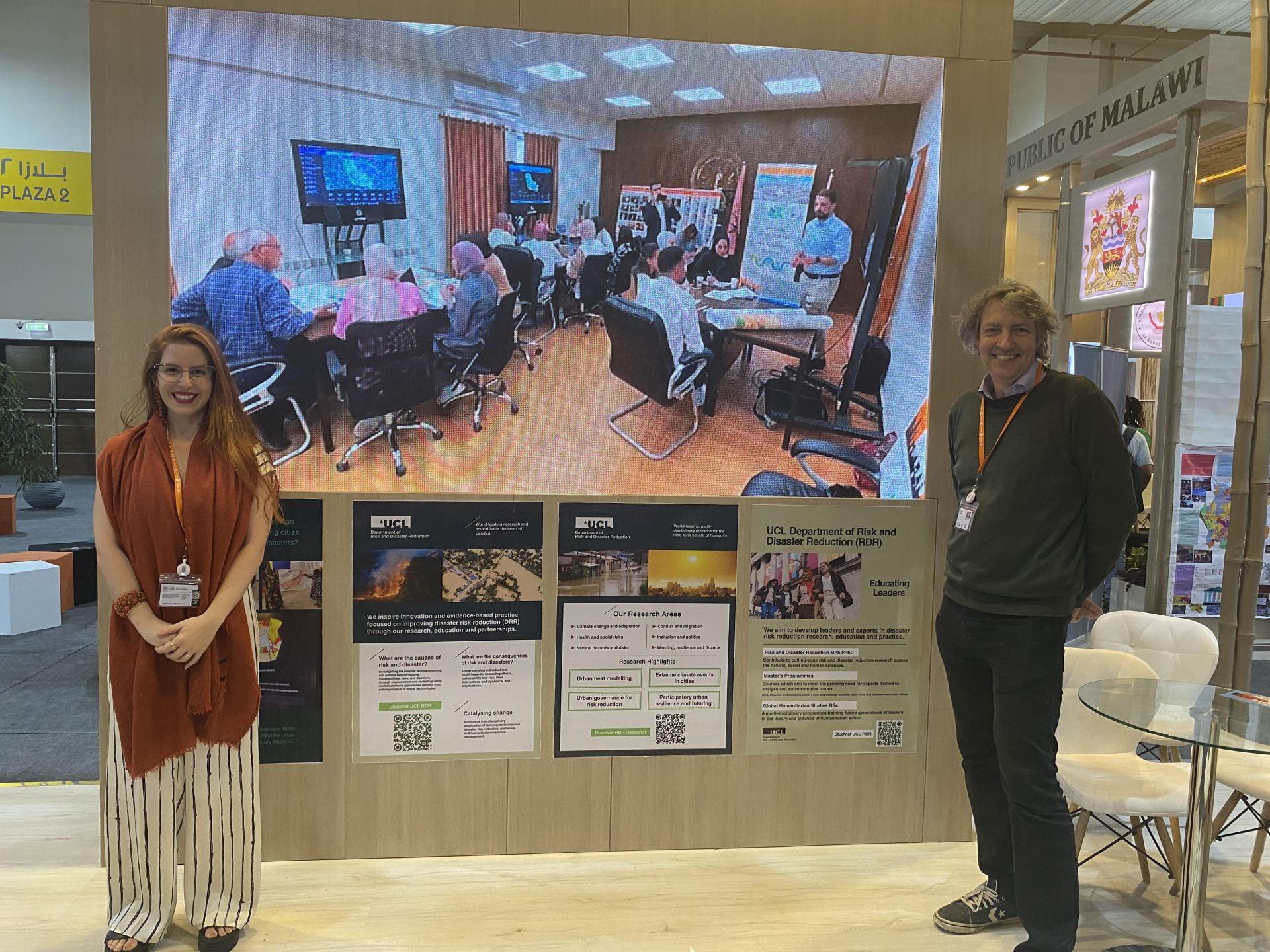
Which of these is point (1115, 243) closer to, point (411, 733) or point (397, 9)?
point (397, 9)

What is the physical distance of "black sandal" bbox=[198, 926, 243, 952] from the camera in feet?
7.21

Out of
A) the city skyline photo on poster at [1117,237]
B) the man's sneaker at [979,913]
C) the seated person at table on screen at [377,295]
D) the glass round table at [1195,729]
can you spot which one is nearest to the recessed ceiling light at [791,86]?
the seated person at table on screen at [377,295]

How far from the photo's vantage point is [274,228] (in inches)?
102

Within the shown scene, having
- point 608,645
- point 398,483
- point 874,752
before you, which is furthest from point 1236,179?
point 398,483

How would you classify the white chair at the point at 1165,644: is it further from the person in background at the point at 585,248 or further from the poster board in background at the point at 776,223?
the person in background at the point at 585,248

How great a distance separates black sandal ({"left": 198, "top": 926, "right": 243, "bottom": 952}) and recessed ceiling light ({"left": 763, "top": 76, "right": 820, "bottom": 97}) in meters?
2.82

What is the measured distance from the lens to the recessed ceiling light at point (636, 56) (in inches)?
107

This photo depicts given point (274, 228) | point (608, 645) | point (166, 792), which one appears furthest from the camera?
point (608, 645)

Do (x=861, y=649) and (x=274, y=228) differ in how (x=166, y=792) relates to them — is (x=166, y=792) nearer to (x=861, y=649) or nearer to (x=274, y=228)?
(x=274, y=228)

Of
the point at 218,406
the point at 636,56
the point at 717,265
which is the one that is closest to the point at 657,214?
the point at 717,265

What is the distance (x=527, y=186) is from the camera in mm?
2691

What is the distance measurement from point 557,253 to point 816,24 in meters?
1.08

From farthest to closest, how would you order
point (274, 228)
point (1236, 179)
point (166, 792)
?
1. point (1236, 179)
2. point (274, 228)
3. point (166, 792)

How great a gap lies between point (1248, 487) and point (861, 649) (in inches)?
50.6
